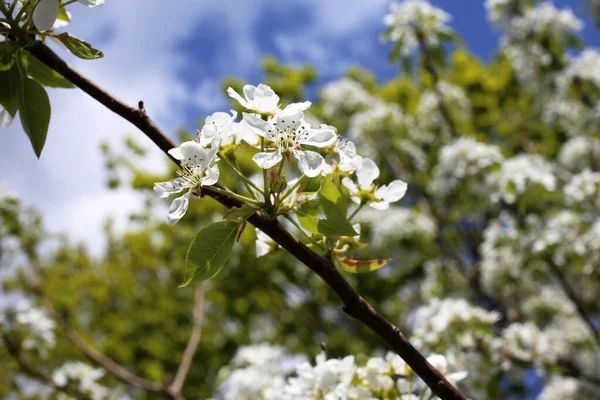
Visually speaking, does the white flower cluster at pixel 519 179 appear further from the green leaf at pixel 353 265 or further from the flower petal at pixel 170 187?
the flower petal at pixel 170 187

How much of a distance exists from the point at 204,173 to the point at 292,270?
28.4 ft

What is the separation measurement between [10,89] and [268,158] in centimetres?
63

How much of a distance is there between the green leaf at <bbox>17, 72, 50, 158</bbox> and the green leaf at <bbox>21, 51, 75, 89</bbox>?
0.25 feet

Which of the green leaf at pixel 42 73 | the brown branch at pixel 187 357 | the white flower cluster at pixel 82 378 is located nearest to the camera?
the green leaf at pixel 42 73

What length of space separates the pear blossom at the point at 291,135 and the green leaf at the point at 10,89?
558 mm

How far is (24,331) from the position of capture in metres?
4.20

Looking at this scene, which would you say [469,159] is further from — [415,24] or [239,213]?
[239,213]

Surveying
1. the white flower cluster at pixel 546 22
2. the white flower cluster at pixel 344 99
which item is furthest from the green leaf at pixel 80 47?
the white flower cluster at pixel 344 99

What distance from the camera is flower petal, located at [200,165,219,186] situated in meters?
0.92

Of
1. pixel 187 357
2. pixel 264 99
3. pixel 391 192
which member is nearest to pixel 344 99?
pixel 187 357

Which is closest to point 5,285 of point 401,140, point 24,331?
point 24,331

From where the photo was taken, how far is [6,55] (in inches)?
41.6

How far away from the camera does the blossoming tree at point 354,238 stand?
980 millimetres

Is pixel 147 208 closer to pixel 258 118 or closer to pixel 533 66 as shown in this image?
pixel 533 66
